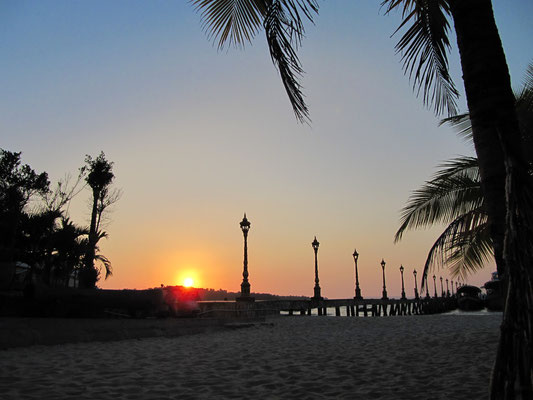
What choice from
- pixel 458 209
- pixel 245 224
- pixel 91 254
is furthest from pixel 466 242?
pixel 91 254

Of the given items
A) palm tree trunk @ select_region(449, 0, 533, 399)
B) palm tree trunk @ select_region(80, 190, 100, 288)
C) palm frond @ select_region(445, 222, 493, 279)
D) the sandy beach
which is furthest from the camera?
palm tree trunk @ select_region(80, 190, 100, 288)

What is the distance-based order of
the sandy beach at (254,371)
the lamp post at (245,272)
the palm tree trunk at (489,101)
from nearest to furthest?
the palm tree trunk at (489,101) < the sandy beach at (254,371) < the lamp post at (245,272)

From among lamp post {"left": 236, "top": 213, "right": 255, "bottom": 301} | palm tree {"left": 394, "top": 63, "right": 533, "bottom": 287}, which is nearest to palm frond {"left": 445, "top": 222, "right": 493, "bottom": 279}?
palm tree {"left": 394, "top": 63, "right": 533, "bottom": 287}

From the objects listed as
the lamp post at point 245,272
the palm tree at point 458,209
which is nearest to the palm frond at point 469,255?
the palm tree at point 458,209

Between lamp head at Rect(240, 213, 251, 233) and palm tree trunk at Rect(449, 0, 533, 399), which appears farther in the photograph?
lamp head at Rect(240, 213, 251, 233)

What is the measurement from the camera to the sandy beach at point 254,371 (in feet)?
16.4

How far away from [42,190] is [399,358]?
2911cm

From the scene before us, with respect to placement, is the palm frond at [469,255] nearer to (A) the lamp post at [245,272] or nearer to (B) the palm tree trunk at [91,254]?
(A) the lamp post at [245,272]

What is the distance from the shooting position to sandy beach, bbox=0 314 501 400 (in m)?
4.98

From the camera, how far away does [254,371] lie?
6.53 metres

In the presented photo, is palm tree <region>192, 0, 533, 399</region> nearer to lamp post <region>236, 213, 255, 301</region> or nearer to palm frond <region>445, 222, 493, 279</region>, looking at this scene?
palm frond <region>445, 222, 493, 279</region>

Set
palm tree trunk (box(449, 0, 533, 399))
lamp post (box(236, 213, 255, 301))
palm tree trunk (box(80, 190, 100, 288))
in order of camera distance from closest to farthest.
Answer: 1. palm tree trunk (box(449, 0, 533, 399))
2. palm tree trunk (box(80, 190, 100, 288))
3. lamp post (box(236, 213, 255, 301))

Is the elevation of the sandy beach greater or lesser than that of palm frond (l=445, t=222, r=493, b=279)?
lesser

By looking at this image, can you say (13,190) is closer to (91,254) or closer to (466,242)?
(91,254)
